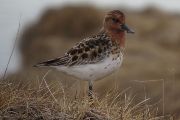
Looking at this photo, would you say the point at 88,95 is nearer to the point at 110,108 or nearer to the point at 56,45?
the point at 110,108

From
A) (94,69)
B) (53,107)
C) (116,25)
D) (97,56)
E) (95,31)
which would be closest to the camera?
(53,107)

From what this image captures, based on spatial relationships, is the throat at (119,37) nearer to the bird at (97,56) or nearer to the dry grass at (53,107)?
the bird at (97,56)

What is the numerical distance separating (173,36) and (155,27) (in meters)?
1.87

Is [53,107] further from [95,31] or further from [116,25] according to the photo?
[95,31]

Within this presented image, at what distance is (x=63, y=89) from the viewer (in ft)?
27.3

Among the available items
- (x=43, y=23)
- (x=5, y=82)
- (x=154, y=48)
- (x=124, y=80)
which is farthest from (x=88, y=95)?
(x=43, y=23)

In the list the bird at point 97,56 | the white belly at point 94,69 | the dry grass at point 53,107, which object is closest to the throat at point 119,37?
the bird at point 97,56

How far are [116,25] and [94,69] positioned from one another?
678 millimetres

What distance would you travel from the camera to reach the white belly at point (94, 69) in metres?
8.57

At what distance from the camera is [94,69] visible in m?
8.59

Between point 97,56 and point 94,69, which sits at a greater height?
point 97,56

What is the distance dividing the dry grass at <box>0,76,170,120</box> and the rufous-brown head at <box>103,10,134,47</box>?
2.57 feet

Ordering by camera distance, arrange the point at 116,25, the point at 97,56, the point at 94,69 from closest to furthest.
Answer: the point at 94,69 < the point at 97,56 < the point at 116,25

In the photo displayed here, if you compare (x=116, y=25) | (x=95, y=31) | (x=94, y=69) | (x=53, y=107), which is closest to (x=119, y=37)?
(x=116, y=25)
